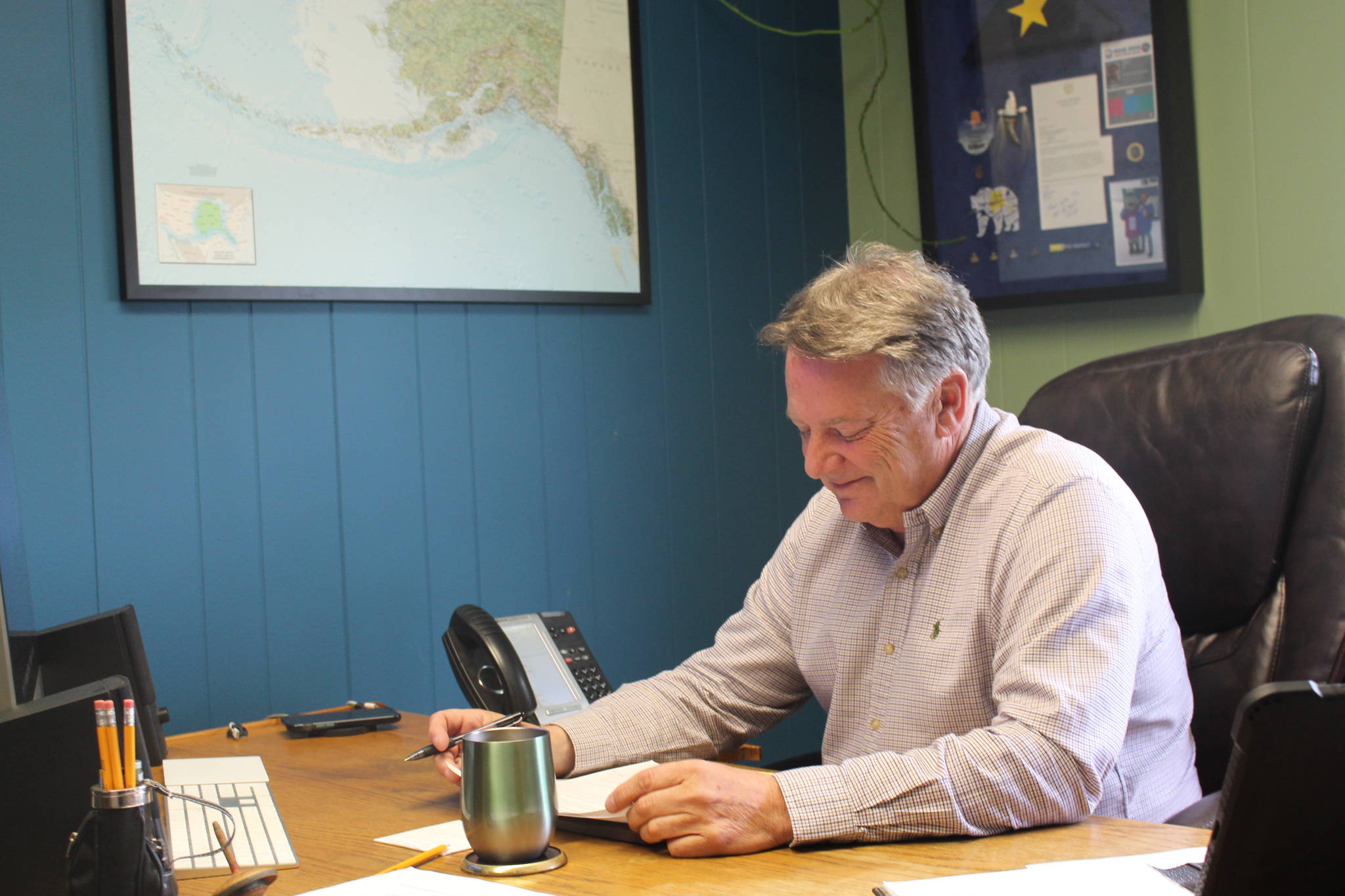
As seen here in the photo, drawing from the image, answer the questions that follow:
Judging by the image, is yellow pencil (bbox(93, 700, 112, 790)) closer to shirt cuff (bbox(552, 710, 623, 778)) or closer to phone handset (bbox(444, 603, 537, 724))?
shirt cuff (bbox(552, 710, 623, 778))

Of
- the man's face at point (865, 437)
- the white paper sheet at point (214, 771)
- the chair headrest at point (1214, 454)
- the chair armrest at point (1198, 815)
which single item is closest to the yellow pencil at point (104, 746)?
the white paper sheet at point (214, 771)

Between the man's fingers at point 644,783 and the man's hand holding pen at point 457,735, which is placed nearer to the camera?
the man's fingers at point 644,783

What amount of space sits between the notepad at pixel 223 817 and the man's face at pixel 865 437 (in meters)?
0.72

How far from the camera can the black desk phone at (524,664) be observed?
1827 mm

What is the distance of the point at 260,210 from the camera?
2002mm

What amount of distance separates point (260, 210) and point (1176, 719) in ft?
5.21

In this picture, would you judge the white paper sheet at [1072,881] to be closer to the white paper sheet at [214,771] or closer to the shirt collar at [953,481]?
the shirt collar at [953,481]

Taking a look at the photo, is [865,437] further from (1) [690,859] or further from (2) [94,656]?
(2) [94,656]

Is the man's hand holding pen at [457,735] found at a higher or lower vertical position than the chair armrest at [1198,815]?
higher

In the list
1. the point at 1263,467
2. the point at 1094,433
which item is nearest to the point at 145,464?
the point at 1094,433

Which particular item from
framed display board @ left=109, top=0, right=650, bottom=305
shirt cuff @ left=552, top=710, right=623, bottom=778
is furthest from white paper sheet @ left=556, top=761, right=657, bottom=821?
framed display board @ left=109, top=0, right=650, bottom=305

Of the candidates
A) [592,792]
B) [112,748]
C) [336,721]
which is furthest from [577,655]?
[112,748]

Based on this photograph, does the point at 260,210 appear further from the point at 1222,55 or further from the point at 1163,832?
→ the point at 1222,55

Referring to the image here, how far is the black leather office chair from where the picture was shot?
58.6 inches
